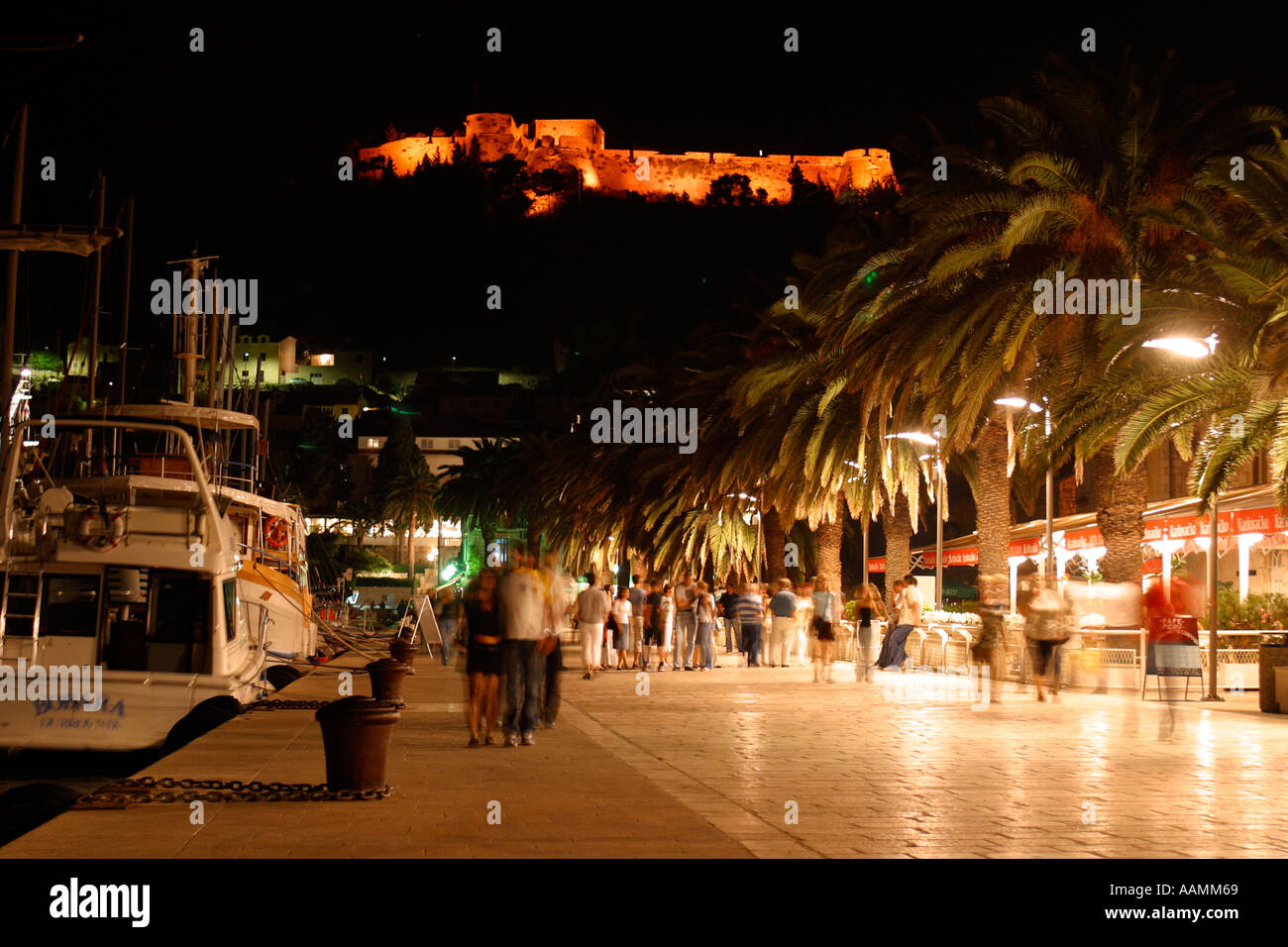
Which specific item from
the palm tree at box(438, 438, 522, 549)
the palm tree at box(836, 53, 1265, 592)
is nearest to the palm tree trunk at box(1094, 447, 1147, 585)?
the palm tree at box(836, 53, 1265, 592)

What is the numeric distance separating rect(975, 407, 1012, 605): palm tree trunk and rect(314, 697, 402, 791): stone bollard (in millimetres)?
16289

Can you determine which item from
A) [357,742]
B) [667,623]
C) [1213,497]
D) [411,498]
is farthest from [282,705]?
[411,498]

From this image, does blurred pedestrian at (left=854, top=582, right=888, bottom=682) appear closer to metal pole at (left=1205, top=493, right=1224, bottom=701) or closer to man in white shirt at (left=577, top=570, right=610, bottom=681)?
man in white shirt at (left=577, top=570, right=610, bottom=681)

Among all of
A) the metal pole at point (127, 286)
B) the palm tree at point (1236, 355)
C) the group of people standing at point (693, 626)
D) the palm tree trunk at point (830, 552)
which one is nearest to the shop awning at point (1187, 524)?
the palm tree at point (1236, 355)

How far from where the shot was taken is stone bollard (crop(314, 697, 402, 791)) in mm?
9133

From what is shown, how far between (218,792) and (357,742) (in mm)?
1052

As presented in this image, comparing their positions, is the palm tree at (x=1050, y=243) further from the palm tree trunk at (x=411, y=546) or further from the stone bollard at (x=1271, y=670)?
the palm tree trunk at (x=411, y=546)

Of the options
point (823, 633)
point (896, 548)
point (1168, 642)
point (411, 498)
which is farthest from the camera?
point (411, 498)

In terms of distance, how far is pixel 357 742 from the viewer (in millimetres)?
9250

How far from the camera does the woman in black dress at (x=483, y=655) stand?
1326 centimetres

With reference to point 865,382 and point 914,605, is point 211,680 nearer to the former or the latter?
point 865,382

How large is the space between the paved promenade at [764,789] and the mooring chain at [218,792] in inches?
6.1

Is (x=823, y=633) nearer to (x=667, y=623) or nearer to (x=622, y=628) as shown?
(x=622, y=628)
